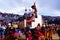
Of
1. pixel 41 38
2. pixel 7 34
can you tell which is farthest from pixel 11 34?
pixel 41 38

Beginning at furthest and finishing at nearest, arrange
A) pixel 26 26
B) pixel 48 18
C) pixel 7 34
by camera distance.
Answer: pixel 48 18
pixel 26 26
pixel 7 34

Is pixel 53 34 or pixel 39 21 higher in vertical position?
pixel 39 21

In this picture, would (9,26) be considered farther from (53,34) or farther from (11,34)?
(53,34)

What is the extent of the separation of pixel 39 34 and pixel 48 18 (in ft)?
4.14

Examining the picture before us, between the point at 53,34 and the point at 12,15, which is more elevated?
the point at 12,15

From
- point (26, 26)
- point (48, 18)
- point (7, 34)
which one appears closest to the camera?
point (7, 34)

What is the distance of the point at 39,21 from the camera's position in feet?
28.8

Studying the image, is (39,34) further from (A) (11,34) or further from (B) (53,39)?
(A) (11,34)

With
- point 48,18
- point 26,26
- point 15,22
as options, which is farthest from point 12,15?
point 48,18

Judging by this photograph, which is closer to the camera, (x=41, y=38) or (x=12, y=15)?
(x=41, y=38)

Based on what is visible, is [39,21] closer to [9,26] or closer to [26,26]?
[26,26]

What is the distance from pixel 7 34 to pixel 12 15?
1.59 metres

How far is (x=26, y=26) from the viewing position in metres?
8.73

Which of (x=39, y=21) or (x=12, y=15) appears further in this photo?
(x=12, y=15)
